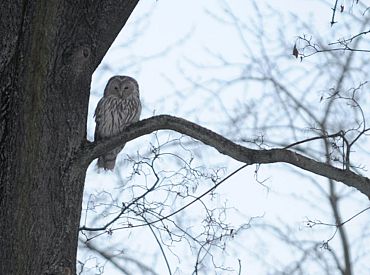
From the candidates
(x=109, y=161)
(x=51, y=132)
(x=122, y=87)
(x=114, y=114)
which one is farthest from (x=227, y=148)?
(x=122, y=87)

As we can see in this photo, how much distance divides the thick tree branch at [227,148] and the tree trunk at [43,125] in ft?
0.73

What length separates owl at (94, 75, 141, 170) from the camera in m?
6.35

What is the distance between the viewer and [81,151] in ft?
12.3

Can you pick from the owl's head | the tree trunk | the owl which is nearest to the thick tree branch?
the tree trunk

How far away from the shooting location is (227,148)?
389 centimetres

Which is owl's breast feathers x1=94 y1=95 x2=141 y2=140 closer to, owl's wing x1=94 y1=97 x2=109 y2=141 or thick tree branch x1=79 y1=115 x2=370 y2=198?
owl's wing x1=94 y1=97 x2=109 y2=141

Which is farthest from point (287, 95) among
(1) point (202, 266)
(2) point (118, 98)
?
(1) point (202, 266)

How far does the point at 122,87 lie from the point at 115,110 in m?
0.43

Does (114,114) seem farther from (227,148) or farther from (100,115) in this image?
(227,148)

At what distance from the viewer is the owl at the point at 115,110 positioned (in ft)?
20.8

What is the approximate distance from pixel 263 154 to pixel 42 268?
1.13 metres

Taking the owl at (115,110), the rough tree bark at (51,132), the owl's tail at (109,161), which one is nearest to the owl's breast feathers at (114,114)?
the owl at (115,110)

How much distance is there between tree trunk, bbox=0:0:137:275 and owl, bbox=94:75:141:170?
240 cm

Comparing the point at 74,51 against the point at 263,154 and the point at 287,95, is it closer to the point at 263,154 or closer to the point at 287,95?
the point at 263,154
